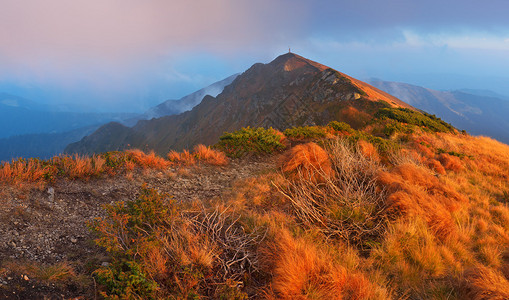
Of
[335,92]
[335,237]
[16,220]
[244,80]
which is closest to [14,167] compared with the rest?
[16,220]

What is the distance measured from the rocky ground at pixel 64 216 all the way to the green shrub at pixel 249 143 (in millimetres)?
2131

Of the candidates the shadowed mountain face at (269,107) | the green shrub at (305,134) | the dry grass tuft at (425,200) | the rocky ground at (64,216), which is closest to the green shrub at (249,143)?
the green shrub at (305,134)

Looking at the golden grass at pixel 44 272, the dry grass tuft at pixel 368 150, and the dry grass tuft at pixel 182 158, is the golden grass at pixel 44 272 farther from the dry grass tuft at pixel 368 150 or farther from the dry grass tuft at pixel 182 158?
the dry grass tuft at pixel 368 150

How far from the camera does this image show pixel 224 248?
342cm

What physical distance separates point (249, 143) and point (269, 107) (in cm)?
6848

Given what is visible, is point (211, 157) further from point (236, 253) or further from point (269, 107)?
point (269, 107)

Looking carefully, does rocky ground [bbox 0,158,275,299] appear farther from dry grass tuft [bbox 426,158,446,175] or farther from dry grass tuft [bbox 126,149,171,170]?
dry grass tuft [bbox 426,158,446,175]

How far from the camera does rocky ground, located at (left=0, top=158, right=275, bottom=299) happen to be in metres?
2.79

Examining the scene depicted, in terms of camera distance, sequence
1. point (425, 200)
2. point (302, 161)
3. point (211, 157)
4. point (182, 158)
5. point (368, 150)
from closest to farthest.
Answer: point (425, 200) → point (302, 161) → point (368, 150) → point (182, 158) → point (211, 157)

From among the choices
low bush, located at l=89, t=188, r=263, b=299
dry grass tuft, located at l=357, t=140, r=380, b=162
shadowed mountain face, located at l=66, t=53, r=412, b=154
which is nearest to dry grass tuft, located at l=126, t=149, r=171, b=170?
low bush, located at l=89, t=188, r=263, b=299

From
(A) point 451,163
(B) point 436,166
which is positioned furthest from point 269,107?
(B) point 436,166

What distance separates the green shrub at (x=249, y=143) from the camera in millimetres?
9746

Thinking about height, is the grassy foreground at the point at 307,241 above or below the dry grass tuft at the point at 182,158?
below

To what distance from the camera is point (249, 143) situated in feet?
32.7
